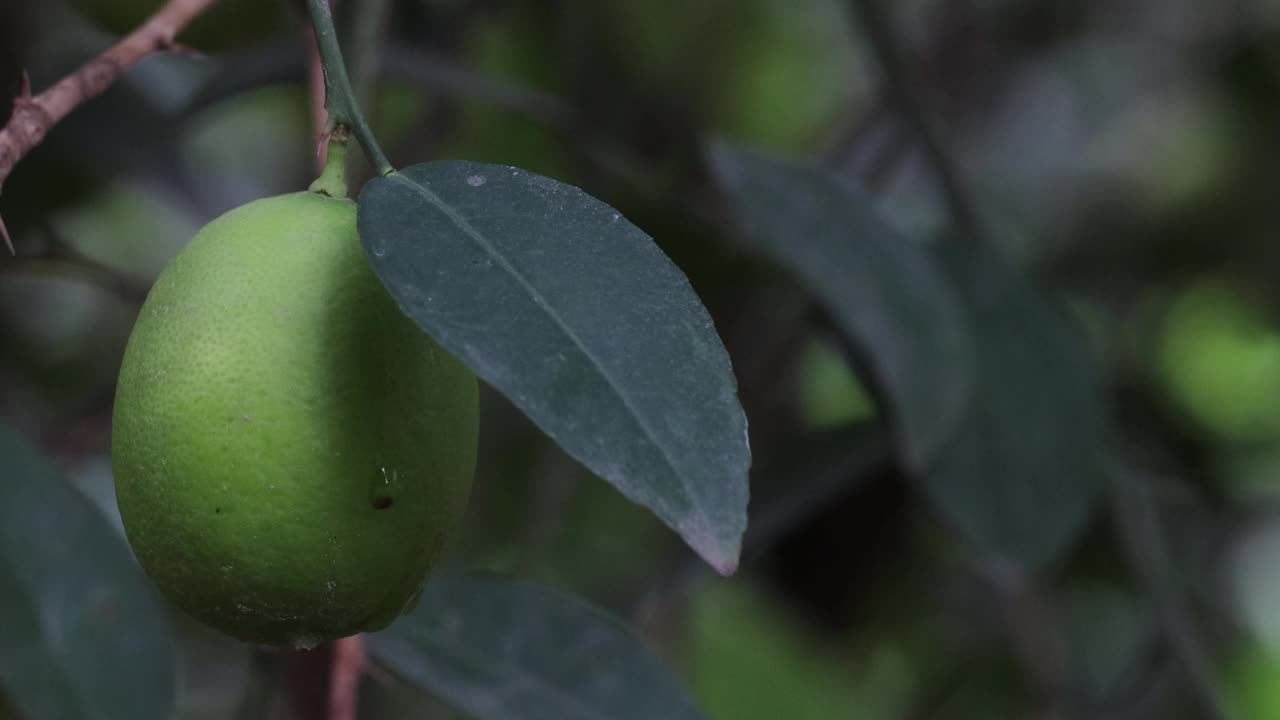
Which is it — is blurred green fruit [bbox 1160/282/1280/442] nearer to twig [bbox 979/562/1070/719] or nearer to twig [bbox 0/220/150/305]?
twig [bbox 979/562/1070/719]

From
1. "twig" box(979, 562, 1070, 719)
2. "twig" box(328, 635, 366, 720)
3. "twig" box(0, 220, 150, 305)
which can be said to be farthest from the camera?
"twig" box(979, 562, 1070, 719)

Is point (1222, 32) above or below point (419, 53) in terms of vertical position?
below

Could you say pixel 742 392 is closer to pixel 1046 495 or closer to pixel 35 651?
pixel 1046 495

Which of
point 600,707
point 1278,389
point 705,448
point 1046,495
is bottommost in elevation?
point 1278,389

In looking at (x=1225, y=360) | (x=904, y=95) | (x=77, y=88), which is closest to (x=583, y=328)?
(x=77, y=88)

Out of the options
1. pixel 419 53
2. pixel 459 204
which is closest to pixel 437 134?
pixel 419 53

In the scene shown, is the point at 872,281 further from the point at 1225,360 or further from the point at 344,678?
the point at 1225,360

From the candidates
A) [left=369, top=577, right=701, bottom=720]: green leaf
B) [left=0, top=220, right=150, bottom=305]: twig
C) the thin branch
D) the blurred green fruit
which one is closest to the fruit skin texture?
[left=369, top=577, right=701, bottom=720]: green leaf
